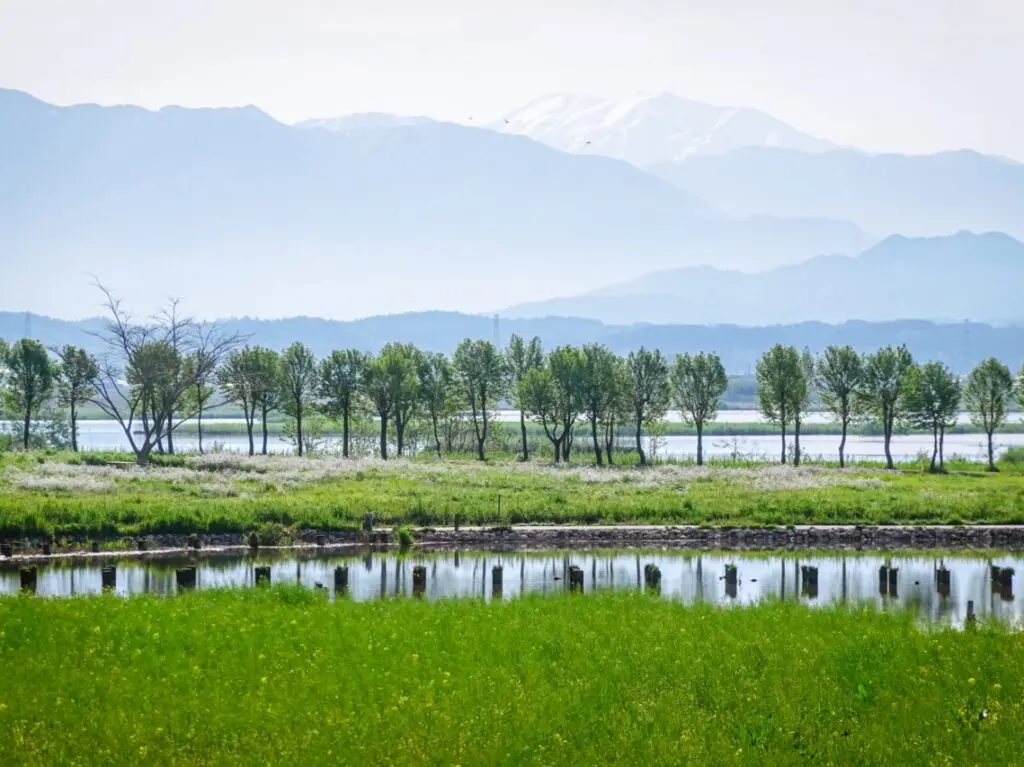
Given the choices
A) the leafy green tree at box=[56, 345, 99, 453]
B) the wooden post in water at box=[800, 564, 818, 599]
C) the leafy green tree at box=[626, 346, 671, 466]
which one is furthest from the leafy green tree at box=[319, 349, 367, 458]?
the wooden post in water at box=[800, 564, 818, 599]

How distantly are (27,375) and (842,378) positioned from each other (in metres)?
69.3

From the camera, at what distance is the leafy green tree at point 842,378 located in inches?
4232

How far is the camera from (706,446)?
601 feet

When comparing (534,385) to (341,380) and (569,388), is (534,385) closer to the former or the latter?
(569,388)

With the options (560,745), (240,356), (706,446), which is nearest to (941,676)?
(560,745)

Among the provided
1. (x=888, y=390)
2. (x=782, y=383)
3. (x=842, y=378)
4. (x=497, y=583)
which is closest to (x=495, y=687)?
(x=497, y=583)

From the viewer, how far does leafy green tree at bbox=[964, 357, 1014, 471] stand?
→ 104 m

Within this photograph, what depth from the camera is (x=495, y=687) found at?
2170cm

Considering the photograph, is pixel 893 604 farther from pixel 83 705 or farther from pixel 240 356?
pixel 240 356

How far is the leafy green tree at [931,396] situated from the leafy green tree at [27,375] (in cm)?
7167

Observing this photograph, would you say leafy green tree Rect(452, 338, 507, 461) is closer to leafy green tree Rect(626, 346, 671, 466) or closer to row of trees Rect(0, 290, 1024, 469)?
row of trees Rect(0, 290, 1024, 469)

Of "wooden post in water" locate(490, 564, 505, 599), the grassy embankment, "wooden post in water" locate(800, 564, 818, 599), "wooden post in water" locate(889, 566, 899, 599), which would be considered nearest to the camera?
"wooden post in water" locate(490, 564, 505, 599)

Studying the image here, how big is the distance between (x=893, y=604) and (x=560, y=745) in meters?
21.3

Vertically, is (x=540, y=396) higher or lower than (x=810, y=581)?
higher
